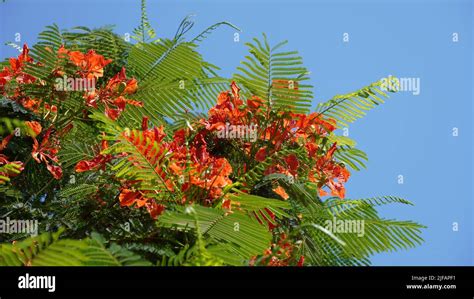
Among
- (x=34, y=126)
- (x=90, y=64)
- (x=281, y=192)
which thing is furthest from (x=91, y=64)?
(x=281, y=192)

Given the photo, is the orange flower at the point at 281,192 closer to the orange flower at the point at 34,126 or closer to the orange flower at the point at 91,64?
the orange flower at the point at 91,64

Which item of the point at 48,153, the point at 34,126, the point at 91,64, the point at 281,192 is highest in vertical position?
the point at 91,64

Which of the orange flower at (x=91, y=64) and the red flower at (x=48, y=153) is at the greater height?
the orange flower at (x=91, y=64)

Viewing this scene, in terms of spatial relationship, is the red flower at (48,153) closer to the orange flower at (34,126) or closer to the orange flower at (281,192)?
the orange flower at (34,126)

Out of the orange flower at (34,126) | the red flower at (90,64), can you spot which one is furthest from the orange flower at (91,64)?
the orange flower at (34,126)

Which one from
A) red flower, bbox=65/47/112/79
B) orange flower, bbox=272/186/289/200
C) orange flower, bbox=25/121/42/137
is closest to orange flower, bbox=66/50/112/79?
red flower, bbox=65/47/112/79

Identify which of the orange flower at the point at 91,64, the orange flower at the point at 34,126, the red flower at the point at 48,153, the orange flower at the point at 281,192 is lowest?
the orange flower at the point at 281,192

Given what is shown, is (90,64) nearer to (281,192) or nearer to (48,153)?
(48,153)

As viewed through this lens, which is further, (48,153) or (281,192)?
(48,153)

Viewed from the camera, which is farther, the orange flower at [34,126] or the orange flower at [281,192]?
the orange flower at [34,126]

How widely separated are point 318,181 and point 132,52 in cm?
122
